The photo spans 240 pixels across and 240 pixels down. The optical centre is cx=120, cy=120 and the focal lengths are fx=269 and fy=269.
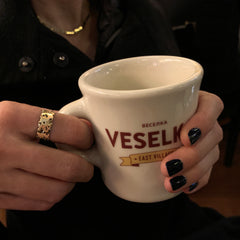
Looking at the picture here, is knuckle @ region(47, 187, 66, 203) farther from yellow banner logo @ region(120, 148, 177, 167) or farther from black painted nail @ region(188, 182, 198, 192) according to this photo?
black painted nail @ region(188, 182, 198, 192)

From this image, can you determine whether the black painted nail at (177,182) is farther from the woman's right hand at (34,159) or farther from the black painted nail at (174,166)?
the woman's right hand at (34,159)

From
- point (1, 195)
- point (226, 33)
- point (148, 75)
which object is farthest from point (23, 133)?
point (226, 33)

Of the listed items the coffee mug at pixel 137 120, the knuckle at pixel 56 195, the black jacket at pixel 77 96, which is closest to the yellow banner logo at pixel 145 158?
the coffee mug at pixel 137 120

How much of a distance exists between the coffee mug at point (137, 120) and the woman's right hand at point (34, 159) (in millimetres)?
26

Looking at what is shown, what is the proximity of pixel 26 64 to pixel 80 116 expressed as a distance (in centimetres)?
27

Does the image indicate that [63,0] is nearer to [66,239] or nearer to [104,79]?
[104,79]

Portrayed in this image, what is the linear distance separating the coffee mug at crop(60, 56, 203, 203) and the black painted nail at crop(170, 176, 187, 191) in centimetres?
2

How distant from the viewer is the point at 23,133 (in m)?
0.35

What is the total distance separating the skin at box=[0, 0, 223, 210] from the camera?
0.35 meters

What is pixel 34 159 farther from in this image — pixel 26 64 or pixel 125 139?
pixel 26 64

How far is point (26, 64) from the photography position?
588 mm

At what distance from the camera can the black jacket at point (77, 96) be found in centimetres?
52

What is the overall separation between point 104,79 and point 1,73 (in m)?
0.29

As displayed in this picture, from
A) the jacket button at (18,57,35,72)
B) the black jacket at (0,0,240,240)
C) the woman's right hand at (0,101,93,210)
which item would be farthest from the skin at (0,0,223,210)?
the jacket button at (18,57,35,72)
